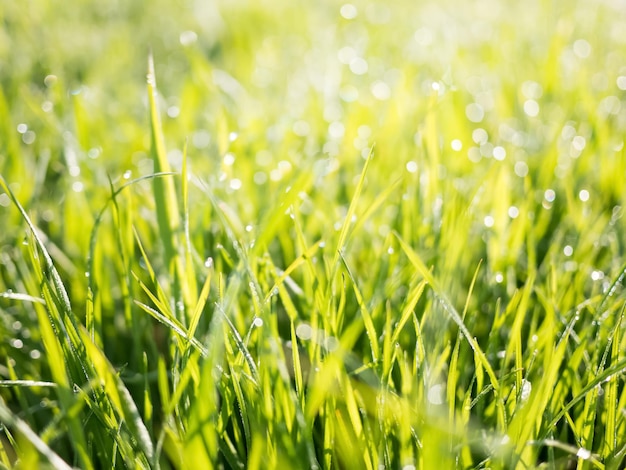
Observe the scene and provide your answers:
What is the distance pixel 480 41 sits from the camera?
1828 mm

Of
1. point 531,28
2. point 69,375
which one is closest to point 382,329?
point 69,375

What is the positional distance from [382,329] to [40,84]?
1.25 meters

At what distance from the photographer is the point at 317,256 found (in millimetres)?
792

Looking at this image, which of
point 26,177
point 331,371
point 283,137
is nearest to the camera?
point 331,371

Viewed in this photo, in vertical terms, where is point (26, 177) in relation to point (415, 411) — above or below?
above

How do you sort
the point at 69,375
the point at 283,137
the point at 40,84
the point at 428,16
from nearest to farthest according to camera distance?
the point at 69,375 → the point at 283,137 → the point at 40,84 → the point at 428,16

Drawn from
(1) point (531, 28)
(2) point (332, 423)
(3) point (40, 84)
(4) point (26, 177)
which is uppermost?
(1) point (531, 28)

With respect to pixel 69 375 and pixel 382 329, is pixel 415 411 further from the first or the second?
pixel 69 375

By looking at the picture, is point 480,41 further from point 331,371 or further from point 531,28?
point 331,371

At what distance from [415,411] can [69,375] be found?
13.0 inches

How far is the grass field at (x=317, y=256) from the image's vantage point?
498 millimetres

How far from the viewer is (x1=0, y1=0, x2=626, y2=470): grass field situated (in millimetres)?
498

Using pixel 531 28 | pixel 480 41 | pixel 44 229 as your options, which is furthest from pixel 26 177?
pixel 531 28

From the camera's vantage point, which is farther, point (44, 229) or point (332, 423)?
point (44, 229)
